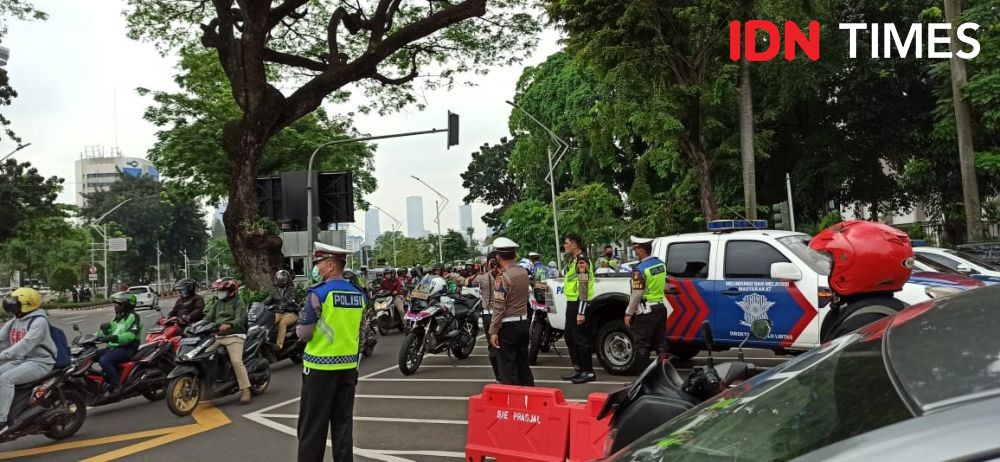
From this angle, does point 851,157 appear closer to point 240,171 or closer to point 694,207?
point 694,207

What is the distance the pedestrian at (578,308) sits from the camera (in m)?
8.84

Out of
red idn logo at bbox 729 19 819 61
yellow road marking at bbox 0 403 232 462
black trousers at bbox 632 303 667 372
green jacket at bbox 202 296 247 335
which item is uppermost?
red idn logo at bbox 729 19 819 61

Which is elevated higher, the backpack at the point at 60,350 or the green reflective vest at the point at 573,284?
the green reflective vest at the point at 573,284

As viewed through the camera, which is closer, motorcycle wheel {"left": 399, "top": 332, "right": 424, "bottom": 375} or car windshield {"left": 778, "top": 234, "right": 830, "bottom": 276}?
car windshield {"left": 778, "top": 234, "right": 830, "bottom": 276}

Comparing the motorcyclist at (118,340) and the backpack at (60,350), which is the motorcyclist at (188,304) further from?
the backpack at (60,350)

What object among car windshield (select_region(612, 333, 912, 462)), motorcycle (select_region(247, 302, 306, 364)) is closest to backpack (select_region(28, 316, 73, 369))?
motorcycle (select_region(247, 302, 306, 364))

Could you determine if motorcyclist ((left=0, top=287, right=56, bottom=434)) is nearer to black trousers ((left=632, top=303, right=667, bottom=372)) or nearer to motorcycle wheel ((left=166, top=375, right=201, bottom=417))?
motorcycle wheel ((left=166, top=375, right=201, bottom=417))

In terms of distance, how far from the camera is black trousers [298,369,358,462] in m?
4.89

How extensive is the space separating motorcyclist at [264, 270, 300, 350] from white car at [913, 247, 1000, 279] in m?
10.0

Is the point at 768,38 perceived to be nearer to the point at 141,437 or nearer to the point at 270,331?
the point at 270,331

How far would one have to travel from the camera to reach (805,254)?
7.74 m

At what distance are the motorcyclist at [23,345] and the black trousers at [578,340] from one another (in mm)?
6014

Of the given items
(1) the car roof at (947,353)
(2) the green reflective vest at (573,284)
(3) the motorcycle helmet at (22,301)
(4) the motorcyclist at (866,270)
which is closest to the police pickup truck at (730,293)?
(2) the green reflective vest at (573,284)

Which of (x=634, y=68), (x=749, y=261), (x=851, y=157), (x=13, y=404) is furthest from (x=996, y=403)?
(x=851, y=157)
